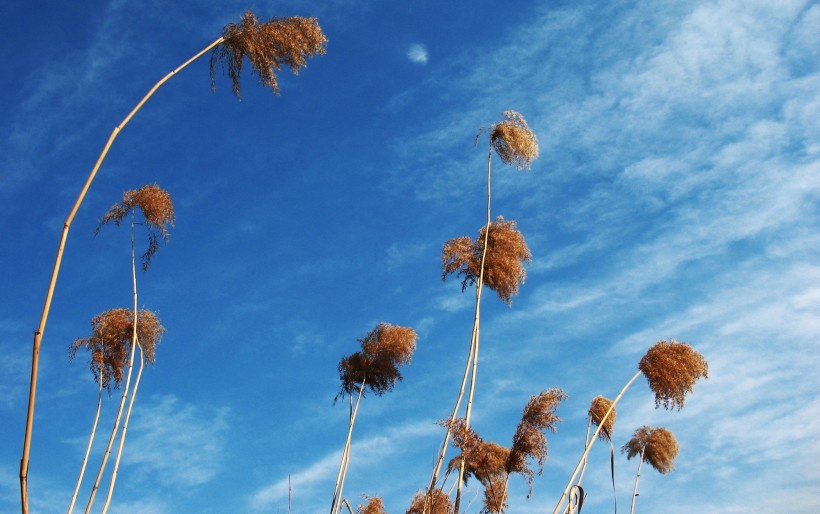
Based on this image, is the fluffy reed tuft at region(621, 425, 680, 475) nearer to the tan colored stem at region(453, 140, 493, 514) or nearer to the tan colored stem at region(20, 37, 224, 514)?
the tan colored stem at region(453, 140, 493, 514)

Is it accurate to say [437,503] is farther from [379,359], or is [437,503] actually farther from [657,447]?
[657,447]

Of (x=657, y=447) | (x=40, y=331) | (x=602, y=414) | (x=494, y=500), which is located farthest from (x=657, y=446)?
(x=40, y=331)

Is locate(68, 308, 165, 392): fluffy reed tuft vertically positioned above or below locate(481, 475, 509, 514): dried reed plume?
above

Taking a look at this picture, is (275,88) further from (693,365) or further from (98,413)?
(693,365)

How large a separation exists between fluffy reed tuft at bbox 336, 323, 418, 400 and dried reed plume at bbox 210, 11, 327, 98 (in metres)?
5.47

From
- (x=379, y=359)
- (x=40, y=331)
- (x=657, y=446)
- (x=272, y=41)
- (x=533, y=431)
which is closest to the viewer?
(x=40, y=331)

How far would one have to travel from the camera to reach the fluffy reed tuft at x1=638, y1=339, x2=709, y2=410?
8148mm

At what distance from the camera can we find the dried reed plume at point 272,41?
4.71 m

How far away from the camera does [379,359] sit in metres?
9.97

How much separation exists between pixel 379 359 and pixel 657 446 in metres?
5.17

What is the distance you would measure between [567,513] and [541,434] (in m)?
0.78

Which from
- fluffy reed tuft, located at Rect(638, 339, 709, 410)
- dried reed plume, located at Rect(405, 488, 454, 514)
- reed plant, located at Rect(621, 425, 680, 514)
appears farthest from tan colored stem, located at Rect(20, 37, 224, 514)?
reed plant, located at Rect(621, 425, 680, 514)

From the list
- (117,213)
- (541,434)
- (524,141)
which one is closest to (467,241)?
(524,141)

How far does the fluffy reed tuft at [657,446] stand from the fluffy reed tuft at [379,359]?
183 inches
